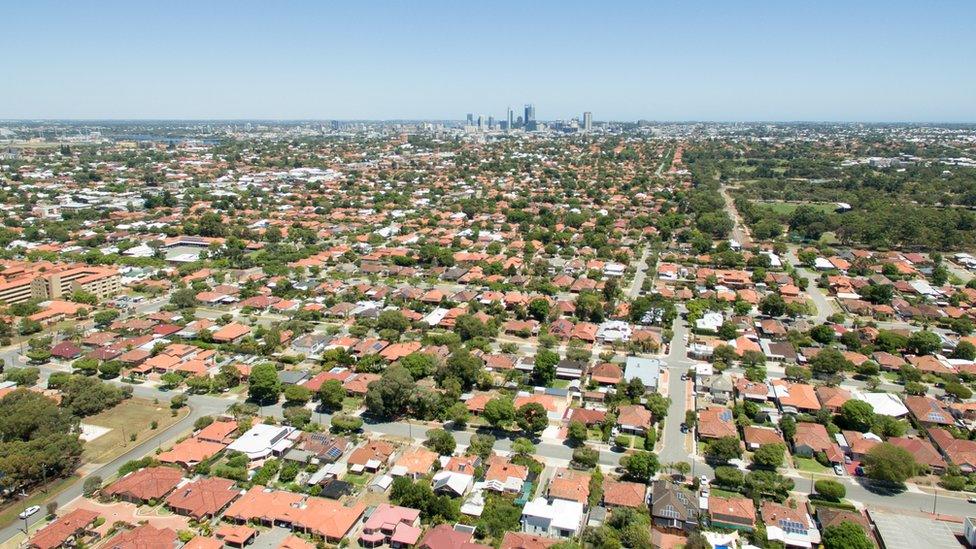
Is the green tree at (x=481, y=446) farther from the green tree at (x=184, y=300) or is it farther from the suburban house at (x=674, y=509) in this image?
the green tree at (x=184, y=300)

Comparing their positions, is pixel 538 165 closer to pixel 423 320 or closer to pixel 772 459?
pixel 423 320

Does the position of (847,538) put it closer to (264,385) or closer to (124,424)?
(264,385)

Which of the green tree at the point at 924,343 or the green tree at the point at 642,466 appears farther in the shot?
the green tree at the point at 924,343

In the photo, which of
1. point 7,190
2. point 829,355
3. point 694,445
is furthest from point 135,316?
point 7,190

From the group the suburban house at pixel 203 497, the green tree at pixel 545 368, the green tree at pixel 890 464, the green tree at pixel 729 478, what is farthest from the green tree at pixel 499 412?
the green tree at pixel 890 464

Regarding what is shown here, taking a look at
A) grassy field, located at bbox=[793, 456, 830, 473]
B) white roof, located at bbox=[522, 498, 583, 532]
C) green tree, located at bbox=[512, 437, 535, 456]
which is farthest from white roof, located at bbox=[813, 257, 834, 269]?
white roof, located at bbox=[522, 498, 583, 532]

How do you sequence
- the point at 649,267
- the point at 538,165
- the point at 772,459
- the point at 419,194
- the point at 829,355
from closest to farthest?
the point at 772,459 < the point at 829,355 < the point at 649,267 < the point at 419,194 < the point at 538,165

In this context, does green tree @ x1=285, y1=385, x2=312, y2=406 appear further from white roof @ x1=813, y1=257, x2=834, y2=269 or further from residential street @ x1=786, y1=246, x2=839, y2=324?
white roof @ x1=813, y1=257, x2=834, y2=269
